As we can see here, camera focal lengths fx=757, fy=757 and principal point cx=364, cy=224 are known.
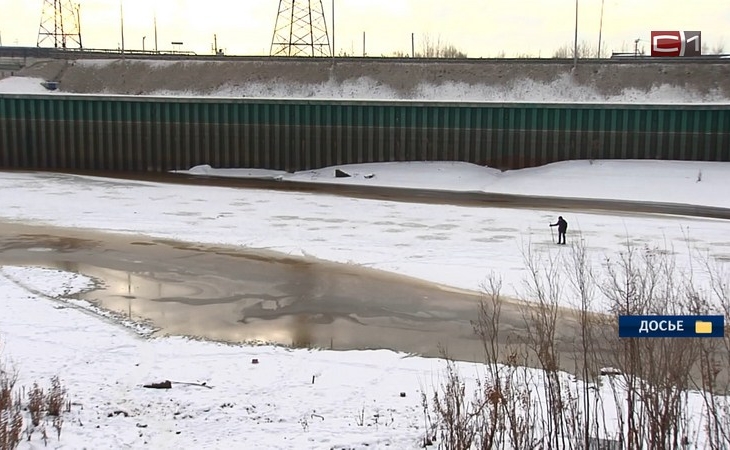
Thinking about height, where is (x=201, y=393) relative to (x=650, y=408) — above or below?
below

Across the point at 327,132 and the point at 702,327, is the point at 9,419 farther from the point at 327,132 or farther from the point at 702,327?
the point at 327,132

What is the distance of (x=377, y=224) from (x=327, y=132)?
16258mm

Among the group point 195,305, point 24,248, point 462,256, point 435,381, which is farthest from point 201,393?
point 24,248

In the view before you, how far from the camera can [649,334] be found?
5.84 metres

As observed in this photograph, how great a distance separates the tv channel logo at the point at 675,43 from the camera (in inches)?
2203

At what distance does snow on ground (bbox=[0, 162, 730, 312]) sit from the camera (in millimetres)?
20078

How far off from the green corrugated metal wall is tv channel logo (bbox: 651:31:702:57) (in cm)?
2257

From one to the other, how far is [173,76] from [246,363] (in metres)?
54.5

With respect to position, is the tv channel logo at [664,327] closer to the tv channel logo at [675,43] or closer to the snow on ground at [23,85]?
the tv channel logo at [675,43]

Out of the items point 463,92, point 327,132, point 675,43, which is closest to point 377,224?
point 327,132

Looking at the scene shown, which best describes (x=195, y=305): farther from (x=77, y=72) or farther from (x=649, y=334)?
(x=77, y=72)

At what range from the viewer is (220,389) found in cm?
1051

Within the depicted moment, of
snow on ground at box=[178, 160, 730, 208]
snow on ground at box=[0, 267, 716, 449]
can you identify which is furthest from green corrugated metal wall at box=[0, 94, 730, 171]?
snow on ground at box=[0, 267, 716, 449]

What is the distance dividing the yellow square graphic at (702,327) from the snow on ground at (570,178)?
27.1 meters
